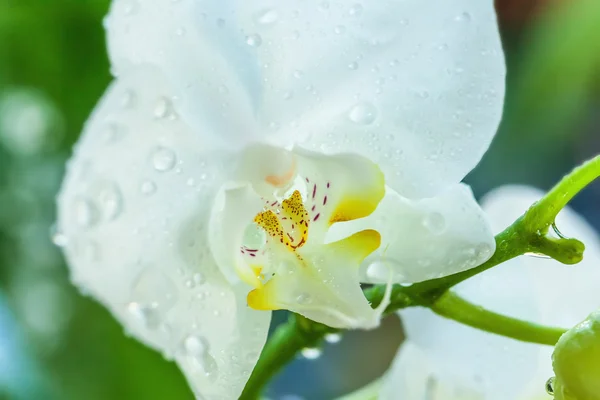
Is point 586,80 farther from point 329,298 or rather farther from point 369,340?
point 329,298


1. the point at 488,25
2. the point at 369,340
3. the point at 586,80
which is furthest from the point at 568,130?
the point at 488,25

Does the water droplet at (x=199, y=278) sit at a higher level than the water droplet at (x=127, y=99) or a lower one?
lower

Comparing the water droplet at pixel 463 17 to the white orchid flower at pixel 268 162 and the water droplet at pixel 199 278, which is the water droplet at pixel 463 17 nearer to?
the white orchid flower at pixel 268 162

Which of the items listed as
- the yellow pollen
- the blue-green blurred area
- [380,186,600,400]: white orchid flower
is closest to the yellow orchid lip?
the yellow pollen

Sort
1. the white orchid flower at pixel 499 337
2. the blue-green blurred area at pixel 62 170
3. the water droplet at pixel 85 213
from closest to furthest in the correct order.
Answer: the water droplet at pixel 85 213, the white orchid flower at pixel 499 337, the blue-green blurred area at pixel 62 170

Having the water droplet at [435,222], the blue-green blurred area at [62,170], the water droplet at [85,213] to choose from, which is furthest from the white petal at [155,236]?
the blue-green blurred area at [62,170]

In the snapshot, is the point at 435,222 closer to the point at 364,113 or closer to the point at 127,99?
the point at 364,113

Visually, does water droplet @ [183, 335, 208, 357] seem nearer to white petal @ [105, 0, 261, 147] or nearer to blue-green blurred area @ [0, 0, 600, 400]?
white petal @ [105, 0, 261, 147]

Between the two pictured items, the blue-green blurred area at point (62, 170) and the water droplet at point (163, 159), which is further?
the blue-green blurred area at point (62, 170)
